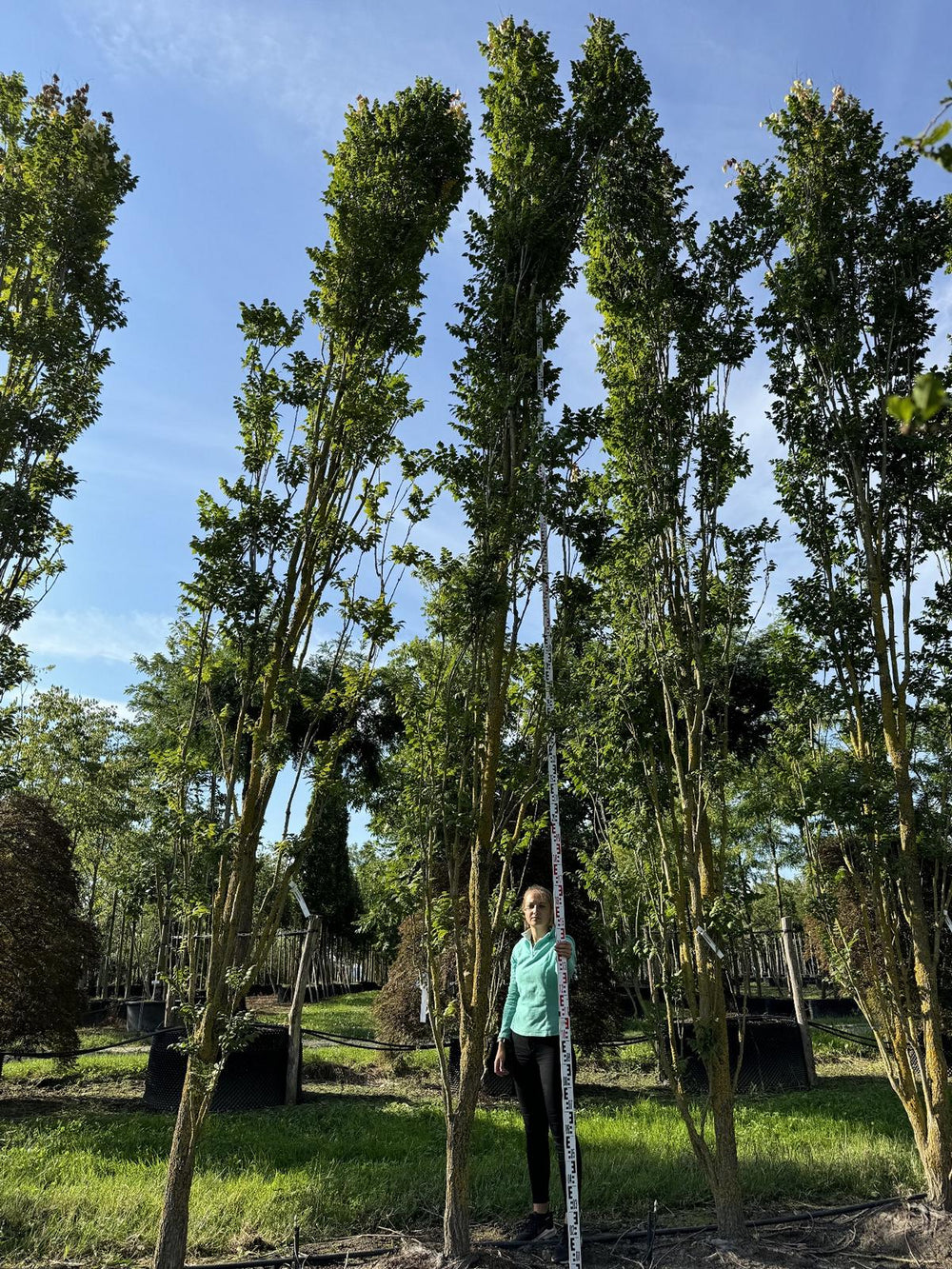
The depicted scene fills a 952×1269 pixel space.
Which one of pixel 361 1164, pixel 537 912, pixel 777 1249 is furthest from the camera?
pixel 361 1164

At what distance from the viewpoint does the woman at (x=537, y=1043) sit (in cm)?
377

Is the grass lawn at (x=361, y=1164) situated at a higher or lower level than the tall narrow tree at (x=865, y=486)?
lower

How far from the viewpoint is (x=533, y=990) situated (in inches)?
160

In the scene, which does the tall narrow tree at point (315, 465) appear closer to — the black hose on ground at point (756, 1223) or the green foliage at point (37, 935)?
the black hose on ground at point (756, 1223)

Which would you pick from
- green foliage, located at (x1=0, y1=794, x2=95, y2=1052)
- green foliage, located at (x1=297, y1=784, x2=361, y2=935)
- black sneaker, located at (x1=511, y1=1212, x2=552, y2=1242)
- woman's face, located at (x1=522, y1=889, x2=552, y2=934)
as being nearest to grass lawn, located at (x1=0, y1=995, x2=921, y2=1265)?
black sneaker, located at (x1=511, y1=1212, x2=552, y2=1242)

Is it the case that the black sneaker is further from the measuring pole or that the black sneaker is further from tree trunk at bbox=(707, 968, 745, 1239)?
tree trunk at bbox=(707, 968, 745, 1239)

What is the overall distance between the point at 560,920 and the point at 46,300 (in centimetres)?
549

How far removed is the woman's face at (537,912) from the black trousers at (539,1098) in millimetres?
513

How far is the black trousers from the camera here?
12.5ft

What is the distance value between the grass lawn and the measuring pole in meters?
1.13

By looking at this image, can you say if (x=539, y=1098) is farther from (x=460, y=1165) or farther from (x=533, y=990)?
(x=460, y=1165)

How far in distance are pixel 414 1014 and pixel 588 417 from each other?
23.4 feet

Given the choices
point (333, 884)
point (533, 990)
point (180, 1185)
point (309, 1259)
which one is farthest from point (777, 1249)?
point (333, 884)

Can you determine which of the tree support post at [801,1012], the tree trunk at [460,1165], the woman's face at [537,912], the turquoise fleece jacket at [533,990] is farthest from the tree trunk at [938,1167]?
the tree support post at [801,1012]
